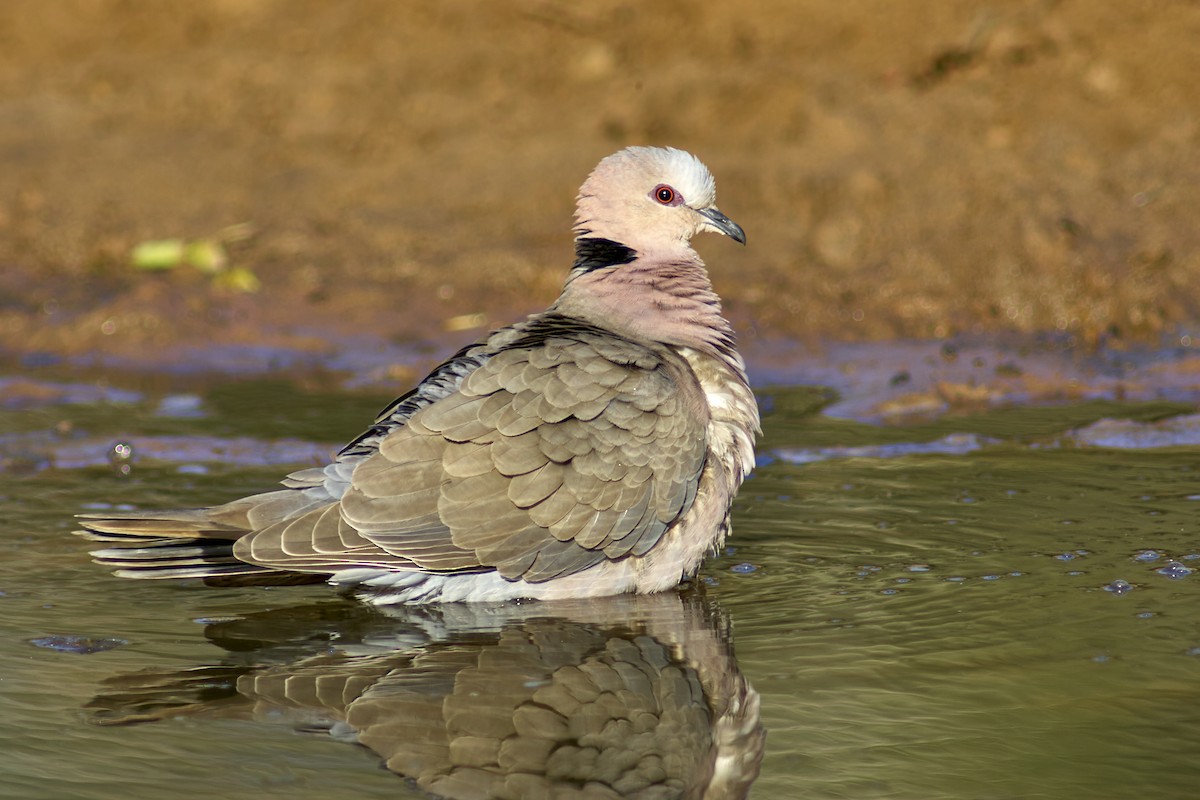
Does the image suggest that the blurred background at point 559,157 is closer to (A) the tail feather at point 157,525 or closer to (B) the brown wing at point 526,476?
(B) the brown wing at point 526,476

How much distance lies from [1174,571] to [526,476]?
6.74ft

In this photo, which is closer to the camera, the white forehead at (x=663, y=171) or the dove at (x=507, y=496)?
the dove at (x=507, y=496)

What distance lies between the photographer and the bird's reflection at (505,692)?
141 inches

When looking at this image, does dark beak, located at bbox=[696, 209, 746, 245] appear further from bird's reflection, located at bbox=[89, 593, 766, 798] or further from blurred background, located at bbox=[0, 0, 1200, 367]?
blurred background, located at bbox=[0, 0, 1200, 367]

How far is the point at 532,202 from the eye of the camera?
32.9 feet

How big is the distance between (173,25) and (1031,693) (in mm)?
9820

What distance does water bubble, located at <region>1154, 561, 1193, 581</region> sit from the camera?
4.84 metres

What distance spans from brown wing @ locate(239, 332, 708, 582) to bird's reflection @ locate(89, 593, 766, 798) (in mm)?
219

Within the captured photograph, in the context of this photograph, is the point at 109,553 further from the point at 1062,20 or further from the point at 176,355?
the point at 1062,20

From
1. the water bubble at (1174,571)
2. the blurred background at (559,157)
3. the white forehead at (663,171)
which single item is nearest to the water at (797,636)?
the water bubble at (1174,571)

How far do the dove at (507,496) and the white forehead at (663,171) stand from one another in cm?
81

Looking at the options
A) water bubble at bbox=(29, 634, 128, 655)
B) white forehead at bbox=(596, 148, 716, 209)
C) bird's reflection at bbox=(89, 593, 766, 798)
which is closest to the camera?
bird's reflection at bbox=(89, 593, 766, 798)

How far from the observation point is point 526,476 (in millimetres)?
4898

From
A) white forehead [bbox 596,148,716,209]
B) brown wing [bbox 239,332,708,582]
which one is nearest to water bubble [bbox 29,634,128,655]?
brown wing [bbox 239,332,708,582]
